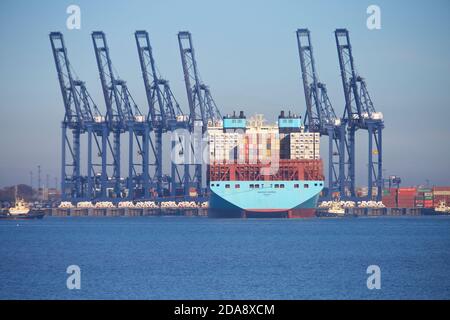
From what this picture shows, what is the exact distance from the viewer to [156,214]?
145 metres

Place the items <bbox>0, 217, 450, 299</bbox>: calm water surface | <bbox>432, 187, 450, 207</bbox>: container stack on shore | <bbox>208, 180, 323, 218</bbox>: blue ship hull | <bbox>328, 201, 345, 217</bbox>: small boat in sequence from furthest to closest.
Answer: <bbox>432, 187, 450, 207</bbox>: container stack on shore → <bbox>328, 201, 345, 217</bbox>: small boat → <bbox>208, 180, 323, 218</bbox>: blue ship hull → <bbox>0, 217, 450, 299</bbox>: calm water surface

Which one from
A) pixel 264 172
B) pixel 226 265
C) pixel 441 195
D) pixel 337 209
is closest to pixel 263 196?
→ pixel 264 172

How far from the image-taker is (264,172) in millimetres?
114250

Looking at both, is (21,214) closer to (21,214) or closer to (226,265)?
(21,214)

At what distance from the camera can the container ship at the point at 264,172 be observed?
11369cm

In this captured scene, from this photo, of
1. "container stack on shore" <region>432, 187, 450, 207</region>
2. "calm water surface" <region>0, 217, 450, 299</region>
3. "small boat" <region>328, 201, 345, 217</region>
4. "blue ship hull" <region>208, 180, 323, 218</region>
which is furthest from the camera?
"container stack on shore" <region>432, 187, 450, 207</region>

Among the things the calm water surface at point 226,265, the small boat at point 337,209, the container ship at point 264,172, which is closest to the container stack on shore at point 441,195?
the small boat at point 337,209

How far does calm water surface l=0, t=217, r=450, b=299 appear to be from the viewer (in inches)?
1764

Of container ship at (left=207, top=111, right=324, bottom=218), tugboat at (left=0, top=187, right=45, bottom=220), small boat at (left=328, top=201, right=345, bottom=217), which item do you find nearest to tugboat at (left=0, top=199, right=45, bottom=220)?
tugboat at (left=0, top=187, right=45, bottom=220)

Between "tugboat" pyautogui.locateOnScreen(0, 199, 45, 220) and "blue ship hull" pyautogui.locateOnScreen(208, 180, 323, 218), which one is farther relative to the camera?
"tugboat" pyautogui.locateOnScreen(0, 199, 45, 220)

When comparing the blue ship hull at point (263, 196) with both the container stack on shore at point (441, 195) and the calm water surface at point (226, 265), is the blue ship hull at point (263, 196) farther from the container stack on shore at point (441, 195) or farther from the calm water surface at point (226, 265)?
the container stack on shore at point (441, 195)

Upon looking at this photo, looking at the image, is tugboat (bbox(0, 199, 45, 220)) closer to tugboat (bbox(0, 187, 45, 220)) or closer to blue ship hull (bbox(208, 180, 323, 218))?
tugboat (bbox(0, 187, 45, 220))
